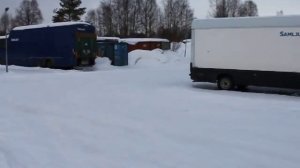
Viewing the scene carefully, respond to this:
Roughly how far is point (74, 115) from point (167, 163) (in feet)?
16.6

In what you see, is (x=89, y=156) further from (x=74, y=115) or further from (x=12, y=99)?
(x=12, y=99)

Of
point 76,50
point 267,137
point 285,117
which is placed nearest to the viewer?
point 267,137

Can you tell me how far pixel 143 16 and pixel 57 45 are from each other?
63253 mm

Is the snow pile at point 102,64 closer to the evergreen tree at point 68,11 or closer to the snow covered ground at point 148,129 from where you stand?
the snow covered ground at point 148,129

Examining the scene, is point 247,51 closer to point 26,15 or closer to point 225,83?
point 225,83

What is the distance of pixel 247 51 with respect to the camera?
17.6 metres

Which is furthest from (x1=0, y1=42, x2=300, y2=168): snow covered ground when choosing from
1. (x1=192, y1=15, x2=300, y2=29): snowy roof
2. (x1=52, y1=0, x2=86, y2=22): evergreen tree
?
(x1=52, y1=0, x2=86, y2=22): evergreen tree

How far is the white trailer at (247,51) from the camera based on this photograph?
16.5 meters

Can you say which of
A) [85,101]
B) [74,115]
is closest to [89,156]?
[74,115]

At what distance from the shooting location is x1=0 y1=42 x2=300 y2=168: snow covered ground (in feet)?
24.4

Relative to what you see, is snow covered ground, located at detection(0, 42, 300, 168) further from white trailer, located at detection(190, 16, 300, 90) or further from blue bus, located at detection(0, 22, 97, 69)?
blue bus, located at detection(0, 22, 97, 69)

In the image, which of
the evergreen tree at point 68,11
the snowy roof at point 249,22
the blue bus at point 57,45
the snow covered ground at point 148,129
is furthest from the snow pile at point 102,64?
the evergreen tree at point 68,11

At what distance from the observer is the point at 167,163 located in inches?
283

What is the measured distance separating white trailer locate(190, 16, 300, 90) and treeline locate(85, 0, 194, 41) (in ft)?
229
